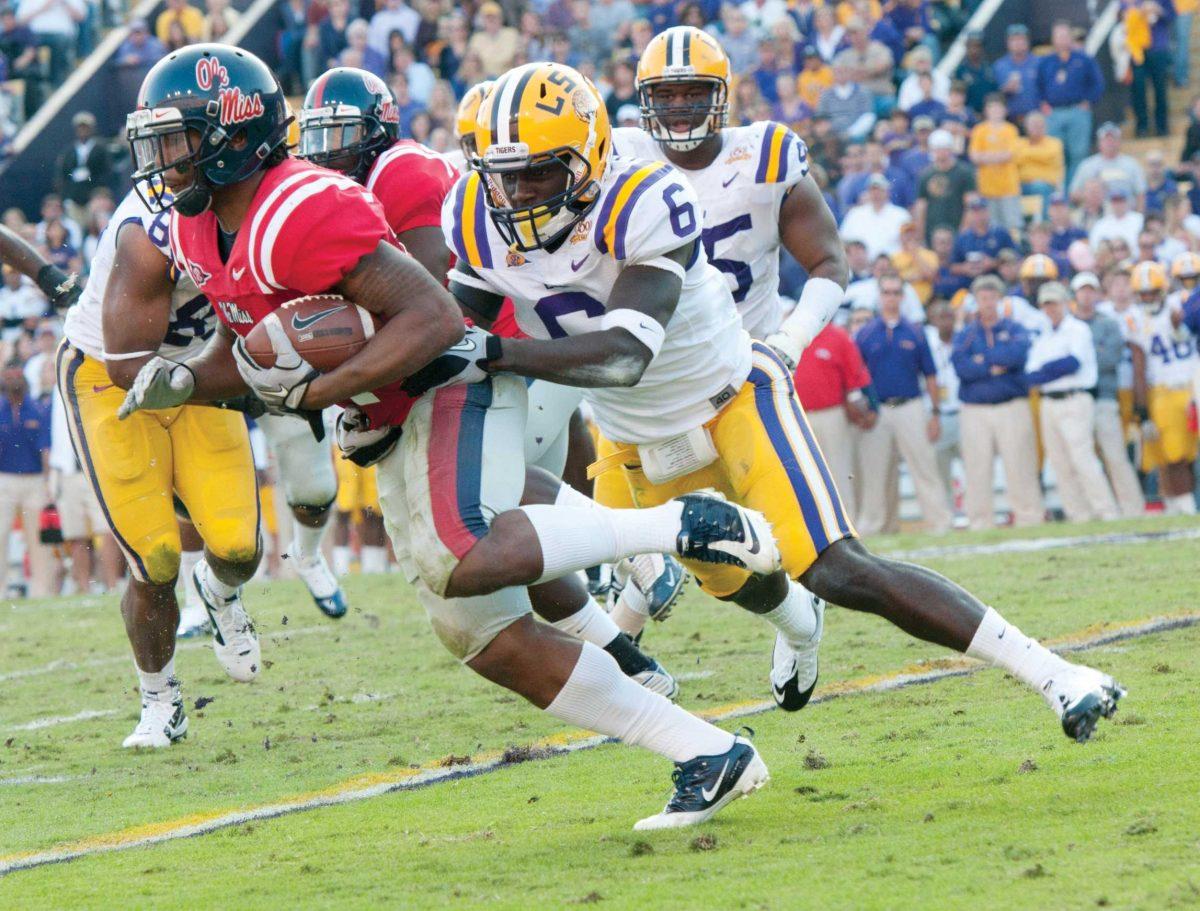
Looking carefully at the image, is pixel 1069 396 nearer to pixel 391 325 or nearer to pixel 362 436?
pixel 362 436

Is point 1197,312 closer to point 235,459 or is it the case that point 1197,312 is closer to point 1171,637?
point 1171,637

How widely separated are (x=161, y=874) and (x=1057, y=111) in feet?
37.6

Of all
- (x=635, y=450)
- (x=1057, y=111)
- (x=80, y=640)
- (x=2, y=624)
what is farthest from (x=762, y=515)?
(x=1057, y=111)

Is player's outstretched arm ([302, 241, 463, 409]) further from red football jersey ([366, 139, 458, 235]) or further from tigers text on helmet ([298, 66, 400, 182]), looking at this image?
tigers text on helmet ([298, 66, 400, 182])

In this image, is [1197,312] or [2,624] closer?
[2,624]

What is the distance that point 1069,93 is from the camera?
13.7m

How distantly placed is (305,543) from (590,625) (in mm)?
2311

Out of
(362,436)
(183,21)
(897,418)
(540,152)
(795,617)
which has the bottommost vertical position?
(897,418)

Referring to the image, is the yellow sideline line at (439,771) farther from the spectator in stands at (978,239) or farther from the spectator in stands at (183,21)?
the spectator in stands at (183,21)

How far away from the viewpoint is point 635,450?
4.62 meters

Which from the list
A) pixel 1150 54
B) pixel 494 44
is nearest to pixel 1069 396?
pixel 1150 54

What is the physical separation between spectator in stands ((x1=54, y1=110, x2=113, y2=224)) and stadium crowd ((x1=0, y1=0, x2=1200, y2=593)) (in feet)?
0.06

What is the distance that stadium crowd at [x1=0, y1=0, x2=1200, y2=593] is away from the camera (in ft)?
36.7

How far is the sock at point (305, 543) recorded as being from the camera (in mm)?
6957
